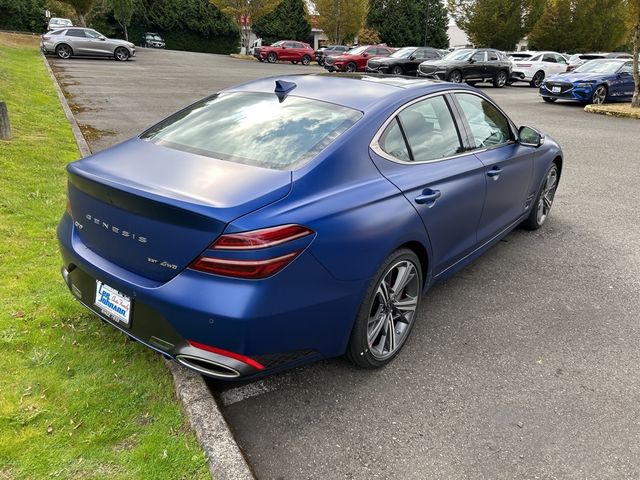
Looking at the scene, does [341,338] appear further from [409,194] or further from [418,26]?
[418,26]

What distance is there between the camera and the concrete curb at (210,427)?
220cm

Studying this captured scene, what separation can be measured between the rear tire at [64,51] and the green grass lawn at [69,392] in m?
25.3

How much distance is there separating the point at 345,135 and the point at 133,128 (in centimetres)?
796

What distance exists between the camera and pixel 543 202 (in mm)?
5426

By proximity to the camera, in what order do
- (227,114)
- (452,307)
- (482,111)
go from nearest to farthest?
(227,114) → (452,307) → (482,111)

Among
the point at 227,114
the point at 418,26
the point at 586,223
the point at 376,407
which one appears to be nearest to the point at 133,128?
the point at 227,114

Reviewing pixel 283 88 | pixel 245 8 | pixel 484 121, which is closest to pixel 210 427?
pixel 283 88

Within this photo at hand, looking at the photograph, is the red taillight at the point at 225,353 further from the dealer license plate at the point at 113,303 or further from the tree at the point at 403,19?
the tree at the point at 403,19

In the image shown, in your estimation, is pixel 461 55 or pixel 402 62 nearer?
pixel 461 55

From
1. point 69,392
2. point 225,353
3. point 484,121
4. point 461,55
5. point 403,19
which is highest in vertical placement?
point 403,19

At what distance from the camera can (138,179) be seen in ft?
8.13

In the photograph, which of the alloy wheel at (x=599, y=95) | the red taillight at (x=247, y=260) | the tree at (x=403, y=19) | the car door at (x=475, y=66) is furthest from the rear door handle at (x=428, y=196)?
the tree at (x=403, y=19)

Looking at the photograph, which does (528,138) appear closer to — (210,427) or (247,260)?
(247,260)

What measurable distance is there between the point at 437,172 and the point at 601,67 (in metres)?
17.7
